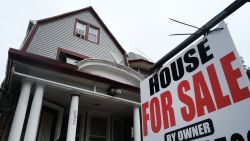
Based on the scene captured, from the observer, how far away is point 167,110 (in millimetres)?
1470

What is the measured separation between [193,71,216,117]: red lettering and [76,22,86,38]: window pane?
36.5ft

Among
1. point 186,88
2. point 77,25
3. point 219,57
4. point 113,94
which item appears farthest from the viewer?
point 77,25

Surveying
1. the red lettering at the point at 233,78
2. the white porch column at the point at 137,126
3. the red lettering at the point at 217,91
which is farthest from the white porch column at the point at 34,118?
the red lettering at the point at 233,78

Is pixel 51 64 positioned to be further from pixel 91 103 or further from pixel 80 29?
pixel 80 29

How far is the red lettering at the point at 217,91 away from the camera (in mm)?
1124

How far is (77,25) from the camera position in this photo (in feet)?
39.4

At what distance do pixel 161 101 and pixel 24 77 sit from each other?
5597 mm

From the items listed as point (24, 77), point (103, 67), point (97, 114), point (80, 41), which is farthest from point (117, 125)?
point (24, 77)

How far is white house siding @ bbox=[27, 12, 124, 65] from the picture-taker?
9.77m

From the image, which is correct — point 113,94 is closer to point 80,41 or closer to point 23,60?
point 23,60

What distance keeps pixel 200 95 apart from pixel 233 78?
24 cm

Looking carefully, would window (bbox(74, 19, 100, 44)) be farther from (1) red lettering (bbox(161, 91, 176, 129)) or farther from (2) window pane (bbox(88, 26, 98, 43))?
(1) red lettering (bbox(161, 91, 176, 129))

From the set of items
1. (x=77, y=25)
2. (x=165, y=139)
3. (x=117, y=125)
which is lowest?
(x=165, y=139)

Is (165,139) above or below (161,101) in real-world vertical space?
below
